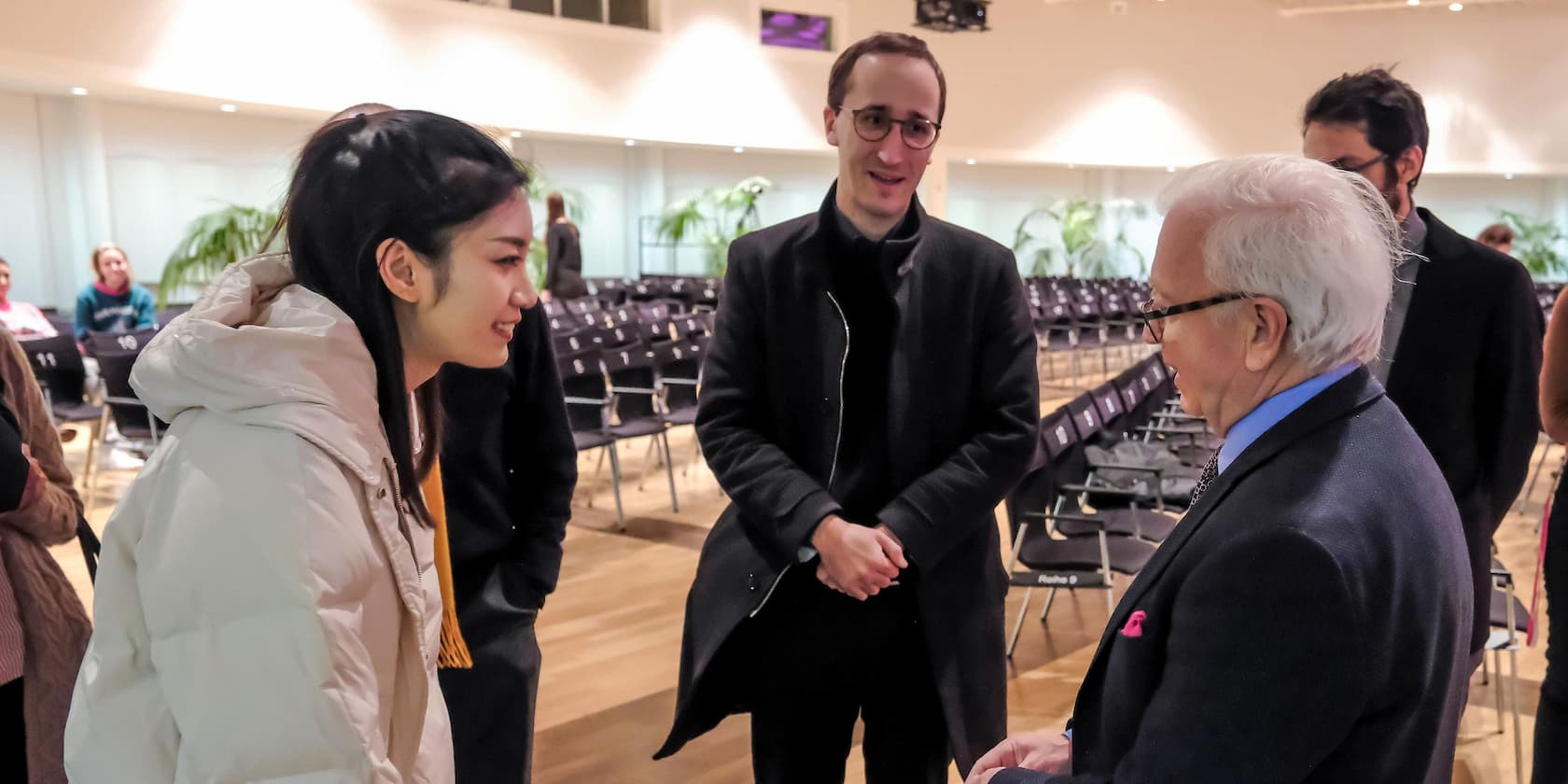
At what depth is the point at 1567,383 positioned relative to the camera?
245 centimetres

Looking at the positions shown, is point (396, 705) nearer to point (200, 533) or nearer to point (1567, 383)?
point (200, 533)

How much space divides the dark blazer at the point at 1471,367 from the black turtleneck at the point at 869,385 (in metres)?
1.04

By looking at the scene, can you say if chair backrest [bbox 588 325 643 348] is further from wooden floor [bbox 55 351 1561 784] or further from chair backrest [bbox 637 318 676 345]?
wooden floor [bbox 55 351 1561 784]

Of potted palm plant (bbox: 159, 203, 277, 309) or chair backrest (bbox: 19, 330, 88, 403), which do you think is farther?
potted palm plant (bbox: 159, 203, 277, 309)

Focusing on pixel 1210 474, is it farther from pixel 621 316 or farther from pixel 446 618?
pixel 621 316

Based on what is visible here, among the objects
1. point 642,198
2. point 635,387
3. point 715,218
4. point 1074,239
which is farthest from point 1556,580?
point 1074,239

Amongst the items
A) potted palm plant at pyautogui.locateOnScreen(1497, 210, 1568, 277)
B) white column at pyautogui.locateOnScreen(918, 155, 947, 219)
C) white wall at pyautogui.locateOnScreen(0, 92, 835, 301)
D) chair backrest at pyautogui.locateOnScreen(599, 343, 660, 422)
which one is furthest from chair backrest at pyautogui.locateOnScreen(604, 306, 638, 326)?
potted palm plant at pyautogui.locateOnScreen(1497, 210, 1568, 277)

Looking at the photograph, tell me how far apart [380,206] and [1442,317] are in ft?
6.44

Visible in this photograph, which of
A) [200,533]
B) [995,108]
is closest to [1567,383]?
[200,533]

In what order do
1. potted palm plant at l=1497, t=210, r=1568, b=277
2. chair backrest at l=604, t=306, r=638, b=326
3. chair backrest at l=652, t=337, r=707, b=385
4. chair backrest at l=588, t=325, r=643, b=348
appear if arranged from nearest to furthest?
1. chair backrest at l=652, t=337, r=707, b=385
2. chair backrest at l=588, t=325, r=643, b=348
3. chair backrest at l=604, t=306, r=638, b=326
4. potted palm plant at l=1497, t=210, r=1568, b=277

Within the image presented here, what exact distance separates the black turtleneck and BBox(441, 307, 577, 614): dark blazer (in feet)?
1.81

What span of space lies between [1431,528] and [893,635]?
1021mm

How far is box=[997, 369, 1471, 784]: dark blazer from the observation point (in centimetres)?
100

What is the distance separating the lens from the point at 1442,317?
2188mm
